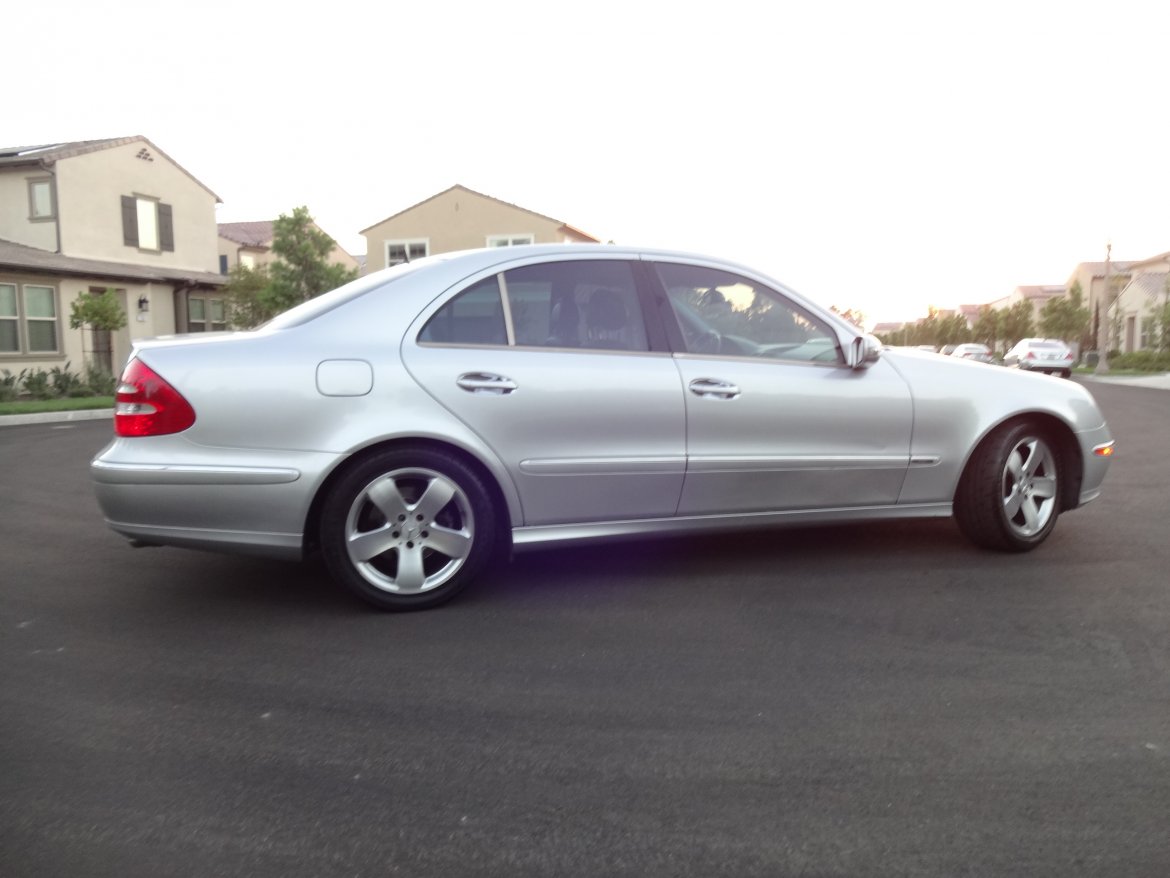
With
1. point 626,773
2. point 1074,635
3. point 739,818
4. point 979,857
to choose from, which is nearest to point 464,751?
point 626,773

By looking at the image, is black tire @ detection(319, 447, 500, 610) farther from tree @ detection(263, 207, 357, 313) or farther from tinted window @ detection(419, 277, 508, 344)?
tree @ detection(263, 207, 357, 313)

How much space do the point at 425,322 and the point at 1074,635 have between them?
9.41ft

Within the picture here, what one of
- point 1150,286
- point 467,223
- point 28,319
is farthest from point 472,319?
point 1150,286

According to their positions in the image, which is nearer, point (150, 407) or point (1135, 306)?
point (150, 407)

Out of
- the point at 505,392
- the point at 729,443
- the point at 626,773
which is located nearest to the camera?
the point at 626,773

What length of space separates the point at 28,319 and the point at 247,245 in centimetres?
2712

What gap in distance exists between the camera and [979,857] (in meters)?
2.24

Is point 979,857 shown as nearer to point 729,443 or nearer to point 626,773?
point 626,773

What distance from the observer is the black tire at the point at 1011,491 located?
16.2ft

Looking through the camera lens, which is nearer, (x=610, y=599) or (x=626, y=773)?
(x=626, y=773)

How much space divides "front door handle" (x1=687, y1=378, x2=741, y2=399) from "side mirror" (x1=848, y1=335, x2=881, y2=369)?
619 millimetres

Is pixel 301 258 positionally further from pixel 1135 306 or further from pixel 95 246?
pixel 1135 306

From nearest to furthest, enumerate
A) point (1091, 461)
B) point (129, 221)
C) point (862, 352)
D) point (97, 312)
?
point (862, 352)
point (1091, 461)
point (97, 312)
point (129, 221)

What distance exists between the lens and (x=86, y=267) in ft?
78.0
